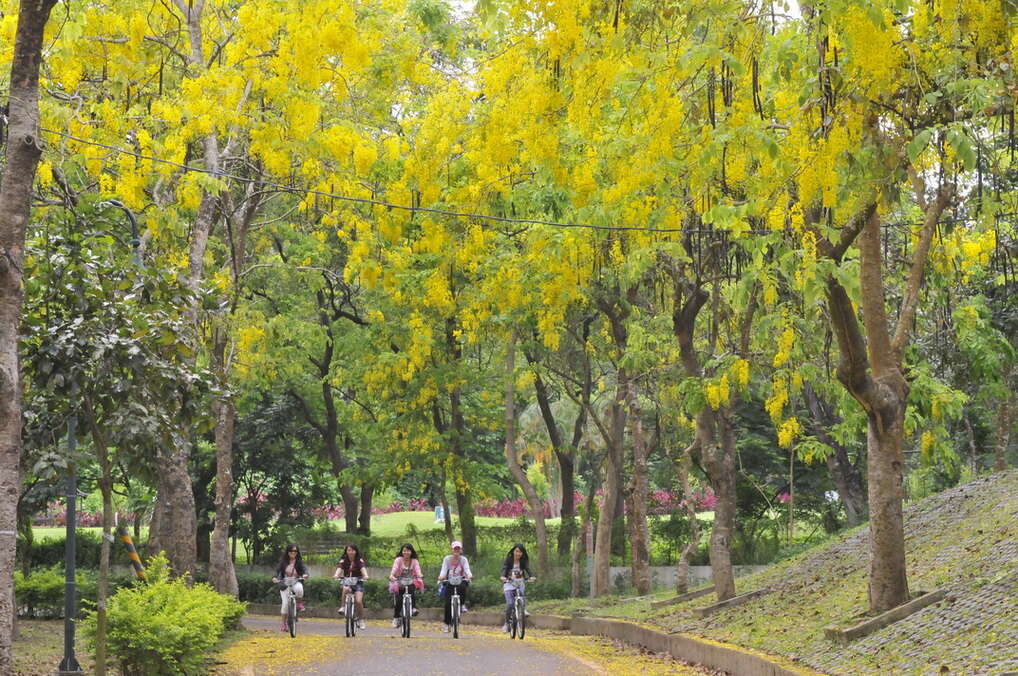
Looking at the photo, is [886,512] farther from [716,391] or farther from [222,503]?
[222,503]

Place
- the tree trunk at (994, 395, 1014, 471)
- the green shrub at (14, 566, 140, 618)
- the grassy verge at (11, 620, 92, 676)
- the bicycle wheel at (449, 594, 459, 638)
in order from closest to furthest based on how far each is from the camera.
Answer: the grassy verge at (11, 620, 92, 676) < the bicycle wheel at (449, 594, 459, 638) < the tree trunk at (994, 395, 1014, 471) < the green shrub at (14, 566, 140, 618)

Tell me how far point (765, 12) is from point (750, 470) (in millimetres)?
22642

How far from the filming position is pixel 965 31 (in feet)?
28.1

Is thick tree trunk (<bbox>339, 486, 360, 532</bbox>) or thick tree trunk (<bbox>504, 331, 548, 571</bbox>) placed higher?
thick tree trunk (<bbox>504, 331, 548, 571</bbox>)

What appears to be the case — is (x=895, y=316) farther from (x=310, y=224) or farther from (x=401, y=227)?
(x=310, y=224)

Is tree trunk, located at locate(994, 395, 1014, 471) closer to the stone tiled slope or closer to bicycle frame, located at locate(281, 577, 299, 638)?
the stone tiled slope

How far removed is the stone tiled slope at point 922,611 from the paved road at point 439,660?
6.53ft

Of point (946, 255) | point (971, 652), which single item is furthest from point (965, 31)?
point (946, 255)

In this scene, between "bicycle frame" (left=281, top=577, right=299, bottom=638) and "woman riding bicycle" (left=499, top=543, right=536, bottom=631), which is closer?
"woman riding bicycle" (left=499, top=543, right=536, bottom=631)

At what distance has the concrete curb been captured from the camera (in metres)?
11.8

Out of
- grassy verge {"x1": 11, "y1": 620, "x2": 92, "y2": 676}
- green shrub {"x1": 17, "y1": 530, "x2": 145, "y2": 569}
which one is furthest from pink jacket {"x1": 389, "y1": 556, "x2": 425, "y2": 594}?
green shrub {"x1": 17, "y1": 530, "x2": 145, "y2": 569}

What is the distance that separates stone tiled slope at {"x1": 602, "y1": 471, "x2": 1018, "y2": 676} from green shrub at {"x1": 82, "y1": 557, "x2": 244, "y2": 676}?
5359mm

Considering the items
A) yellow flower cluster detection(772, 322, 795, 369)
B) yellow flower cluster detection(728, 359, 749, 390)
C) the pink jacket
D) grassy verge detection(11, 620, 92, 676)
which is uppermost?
yellow flower cluster detection(772, 322, 795, 369)

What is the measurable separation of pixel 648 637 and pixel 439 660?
11.6 ft
